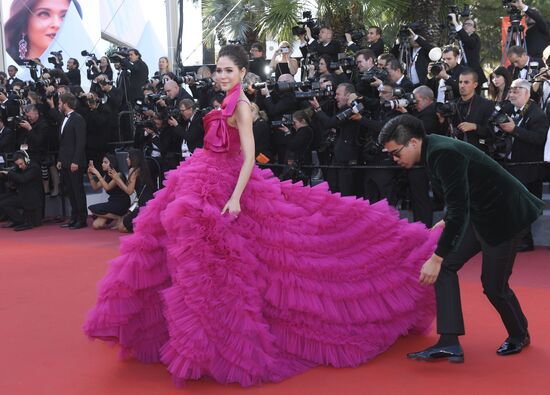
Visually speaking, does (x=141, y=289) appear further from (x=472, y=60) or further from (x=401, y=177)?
(x=472, y=60)

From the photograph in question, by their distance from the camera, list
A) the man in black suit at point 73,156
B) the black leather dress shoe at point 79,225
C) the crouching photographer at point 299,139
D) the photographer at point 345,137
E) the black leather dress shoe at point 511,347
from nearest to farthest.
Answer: the black leather dress shoe at point 511,347, the photographer at point 345,137, the crouching photographer at point 299,139, the man in black suit at point 73,156, the black leather dress shoe at point 79,225

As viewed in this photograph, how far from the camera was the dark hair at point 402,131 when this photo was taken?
11.7ft

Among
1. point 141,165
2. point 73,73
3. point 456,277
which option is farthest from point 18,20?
point 456,277

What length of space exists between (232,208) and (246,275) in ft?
1.17

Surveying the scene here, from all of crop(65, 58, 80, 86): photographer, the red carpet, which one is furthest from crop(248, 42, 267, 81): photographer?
the red carpet

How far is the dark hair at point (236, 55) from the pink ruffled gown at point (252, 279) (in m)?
0.17

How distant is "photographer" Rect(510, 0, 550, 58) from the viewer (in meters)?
8.73

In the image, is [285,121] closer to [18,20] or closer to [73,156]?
[73,156]

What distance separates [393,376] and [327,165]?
406 cm

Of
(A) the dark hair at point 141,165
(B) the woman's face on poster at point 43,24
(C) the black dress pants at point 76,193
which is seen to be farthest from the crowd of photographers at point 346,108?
(B) the woman's face on poster at point 43,24

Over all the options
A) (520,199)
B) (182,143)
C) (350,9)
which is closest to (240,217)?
(520,199)

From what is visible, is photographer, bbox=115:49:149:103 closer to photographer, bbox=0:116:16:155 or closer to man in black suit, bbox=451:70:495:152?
photographer, bbox=0:116:16:155

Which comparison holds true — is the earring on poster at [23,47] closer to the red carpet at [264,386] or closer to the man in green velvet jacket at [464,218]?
the red carpet at [264,386]

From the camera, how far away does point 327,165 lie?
7.59 meters
